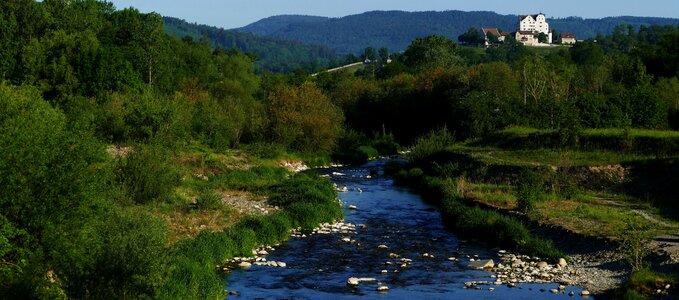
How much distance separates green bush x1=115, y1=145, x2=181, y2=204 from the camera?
39812 millimetres

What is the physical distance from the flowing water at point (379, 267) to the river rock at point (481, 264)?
0.44 m

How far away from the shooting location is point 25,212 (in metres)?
25.3

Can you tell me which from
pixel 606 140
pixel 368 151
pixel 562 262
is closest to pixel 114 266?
pixel 562 262

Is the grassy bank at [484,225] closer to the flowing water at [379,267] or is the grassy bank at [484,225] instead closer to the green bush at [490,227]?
the green bush at [490,227]

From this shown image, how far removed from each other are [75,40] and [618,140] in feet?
157

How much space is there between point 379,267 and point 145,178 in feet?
45.2

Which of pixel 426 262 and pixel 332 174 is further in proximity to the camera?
pixel 332 174

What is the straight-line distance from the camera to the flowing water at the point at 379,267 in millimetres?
28766

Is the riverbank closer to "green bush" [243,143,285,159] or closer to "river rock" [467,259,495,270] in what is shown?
"river rock" [467,259,495,270]

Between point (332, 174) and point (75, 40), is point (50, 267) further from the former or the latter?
point (75, 40)

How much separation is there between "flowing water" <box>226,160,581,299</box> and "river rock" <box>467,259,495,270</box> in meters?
0.44

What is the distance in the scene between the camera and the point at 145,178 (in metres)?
40.1

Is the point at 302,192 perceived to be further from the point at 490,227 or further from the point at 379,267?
the point at 379,267

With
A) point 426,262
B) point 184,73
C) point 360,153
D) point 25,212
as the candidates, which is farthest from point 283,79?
point 25,212
